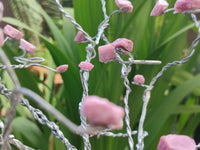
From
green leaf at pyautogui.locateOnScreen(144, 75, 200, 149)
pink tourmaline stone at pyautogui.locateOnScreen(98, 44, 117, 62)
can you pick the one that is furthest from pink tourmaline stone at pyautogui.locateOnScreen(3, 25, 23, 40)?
green leaf at pyautogui.locateOnScreen(144, 75, 200, 149)

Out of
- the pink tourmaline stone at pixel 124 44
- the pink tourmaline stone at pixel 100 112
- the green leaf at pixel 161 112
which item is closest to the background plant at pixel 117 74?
the green leaf at pixel 161 112

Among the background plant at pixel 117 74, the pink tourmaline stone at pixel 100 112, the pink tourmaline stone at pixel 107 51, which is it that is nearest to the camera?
the pink tourmaline stone at pixel 100 112

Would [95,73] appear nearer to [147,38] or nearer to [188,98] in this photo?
[147,38]

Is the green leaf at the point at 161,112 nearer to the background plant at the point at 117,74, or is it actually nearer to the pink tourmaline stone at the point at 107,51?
the background plant at the point at 117,74

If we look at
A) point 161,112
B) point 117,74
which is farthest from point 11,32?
point 161,112

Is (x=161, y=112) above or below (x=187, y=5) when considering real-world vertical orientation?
below

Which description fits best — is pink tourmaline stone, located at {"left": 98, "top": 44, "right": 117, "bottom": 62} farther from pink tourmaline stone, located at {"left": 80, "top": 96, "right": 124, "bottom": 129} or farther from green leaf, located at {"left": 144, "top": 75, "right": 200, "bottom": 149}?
green leaf, located at {"left": 144, "top": 75, "right": 200, "bottom": 149}

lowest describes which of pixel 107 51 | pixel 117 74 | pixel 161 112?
pixel 161 112

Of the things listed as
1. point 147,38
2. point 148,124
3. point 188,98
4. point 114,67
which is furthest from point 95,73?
point 188,98

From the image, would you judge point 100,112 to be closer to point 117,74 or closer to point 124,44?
point 124,44

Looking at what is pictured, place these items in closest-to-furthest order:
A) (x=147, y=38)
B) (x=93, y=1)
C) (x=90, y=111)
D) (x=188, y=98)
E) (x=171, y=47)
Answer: (x=90, y=111) < (x=93, y=1) < (x=171, y=47) < (x=147, y=38) < (x=188, y=98)

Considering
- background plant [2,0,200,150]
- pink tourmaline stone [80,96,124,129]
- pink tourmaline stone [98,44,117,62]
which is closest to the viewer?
pink tourmaline stone [80,96,124,129]
